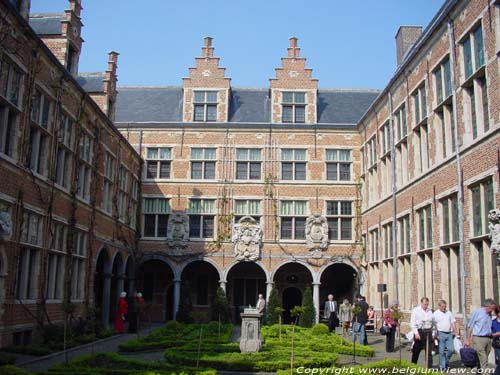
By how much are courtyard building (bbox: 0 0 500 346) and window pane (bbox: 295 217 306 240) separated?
0.20 ft

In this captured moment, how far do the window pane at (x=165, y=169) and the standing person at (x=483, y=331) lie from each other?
56.8ft

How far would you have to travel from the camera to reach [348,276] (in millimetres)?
24969

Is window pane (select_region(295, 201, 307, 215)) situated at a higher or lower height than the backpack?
higher

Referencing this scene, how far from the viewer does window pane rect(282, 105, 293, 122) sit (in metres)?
24.5

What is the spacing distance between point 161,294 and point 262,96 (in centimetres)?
1034

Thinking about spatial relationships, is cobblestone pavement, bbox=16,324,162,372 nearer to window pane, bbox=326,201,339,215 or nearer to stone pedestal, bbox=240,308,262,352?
stone pedestal, bbox=240,308,262,352

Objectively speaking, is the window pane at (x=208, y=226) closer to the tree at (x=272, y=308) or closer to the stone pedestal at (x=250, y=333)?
the tree at (x=272, y=308)

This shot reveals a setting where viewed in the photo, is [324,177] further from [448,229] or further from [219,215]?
[448,229]

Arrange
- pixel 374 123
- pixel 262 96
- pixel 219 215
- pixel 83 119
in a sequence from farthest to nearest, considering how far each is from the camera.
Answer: pixel 262 96 → pixel 219 215 → pixel 374 123 → pixel 83 119

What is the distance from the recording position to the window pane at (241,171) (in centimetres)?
2414

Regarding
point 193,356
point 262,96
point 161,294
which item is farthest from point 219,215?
point 193,356

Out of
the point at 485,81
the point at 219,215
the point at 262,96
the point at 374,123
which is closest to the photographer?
the point at 485,81

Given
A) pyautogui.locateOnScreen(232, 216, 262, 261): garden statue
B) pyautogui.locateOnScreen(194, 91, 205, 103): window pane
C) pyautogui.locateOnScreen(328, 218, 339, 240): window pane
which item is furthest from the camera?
pyautogui.locateOnScreen(194, 91, 205, 103): window pane

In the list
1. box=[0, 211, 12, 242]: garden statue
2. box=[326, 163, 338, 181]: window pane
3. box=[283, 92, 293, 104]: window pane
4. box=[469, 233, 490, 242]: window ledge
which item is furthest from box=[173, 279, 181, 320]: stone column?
box=[469, 233, 490, 242]: window ledge
